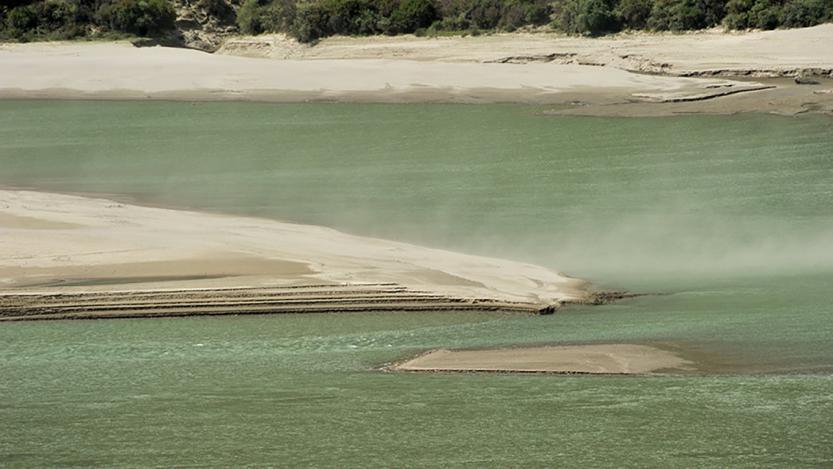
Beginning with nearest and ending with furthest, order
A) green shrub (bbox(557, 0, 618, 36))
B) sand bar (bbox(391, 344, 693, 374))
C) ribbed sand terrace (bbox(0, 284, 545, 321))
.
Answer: sand bar (bbox(391, 344, 693, 374)) → ribbed sand terrace (bbox(0, 284, 545, 321)) → green shrub (bbox(557, 0, 618, 36))

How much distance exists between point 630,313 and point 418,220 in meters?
6.73

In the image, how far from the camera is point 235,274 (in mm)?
19031

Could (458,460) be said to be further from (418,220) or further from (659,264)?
(418,220)

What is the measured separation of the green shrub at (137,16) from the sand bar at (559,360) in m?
32.0

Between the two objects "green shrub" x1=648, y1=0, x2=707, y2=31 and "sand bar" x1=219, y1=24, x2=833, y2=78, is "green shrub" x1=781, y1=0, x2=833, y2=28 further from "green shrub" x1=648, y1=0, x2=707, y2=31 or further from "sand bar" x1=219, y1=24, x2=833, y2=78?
"green shrub" x1=648, y1=0, x2=707, y2=31

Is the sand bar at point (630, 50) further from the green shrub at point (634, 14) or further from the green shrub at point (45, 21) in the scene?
the green shrub at point (45, 21)

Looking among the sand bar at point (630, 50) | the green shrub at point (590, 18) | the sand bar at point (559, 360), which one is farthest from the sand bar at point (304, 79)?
the sand bar at point (559, 360)

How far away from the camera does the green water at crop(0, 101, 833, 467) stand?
13008 millimetres

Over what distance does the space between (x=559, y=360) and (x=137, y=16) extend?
33.1m

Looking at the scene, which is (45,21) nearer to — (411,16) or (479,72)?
(411,16)

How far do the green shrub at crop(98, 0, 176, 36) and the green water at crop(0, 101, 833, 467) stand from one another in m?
15.8

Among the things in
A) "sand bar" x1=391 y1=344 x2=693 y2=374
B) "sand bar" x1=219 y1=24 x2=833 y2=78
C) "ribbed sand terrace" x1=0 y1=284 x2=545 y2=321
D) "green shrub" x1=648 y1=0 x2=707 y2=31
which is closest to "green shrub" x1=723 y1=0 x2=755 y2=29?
"sand bar" x1=219 y1=24 x2=833 y2=78

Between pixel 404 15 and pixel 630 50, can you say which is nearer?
pixel 630 50

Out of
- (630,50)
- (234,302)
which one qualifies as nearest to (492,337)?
(234,302)
